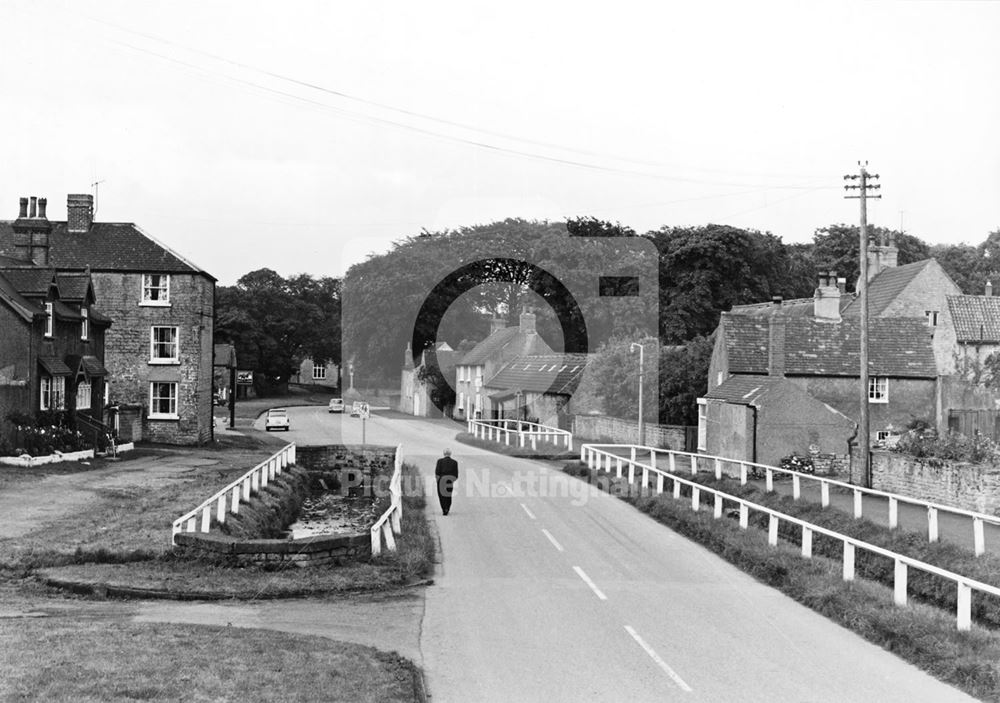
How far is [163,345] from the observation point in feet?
159

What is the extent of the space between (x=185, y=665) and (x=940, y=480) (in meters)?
22.8

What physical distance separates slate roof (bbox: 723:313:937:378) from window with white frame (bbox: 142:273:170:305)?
2542 cm

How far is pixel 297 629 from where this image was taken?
44.0 ft

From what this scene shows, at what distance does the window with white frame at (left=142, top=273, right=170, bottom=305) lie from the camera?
1903 inches

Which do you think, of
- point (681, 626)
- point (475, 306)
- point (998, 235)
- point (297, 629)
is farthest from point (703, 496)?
point (998, 235)

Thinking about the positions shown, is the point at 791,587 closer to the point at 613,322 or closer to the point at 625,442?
the point at 625,442

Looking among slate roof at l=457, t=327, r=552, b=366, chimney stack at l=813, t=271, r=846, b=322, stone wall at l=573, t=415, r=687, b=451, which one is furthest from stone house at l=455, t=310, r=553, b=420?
chimney stack at l=813, t=271, r=846, b=322

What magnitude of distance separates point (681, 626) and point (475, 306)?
74.3m

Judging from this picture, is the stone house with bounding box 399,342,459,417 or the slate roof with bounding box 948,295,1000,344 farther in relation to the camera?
the stone house with bounding box 399,342,459,417

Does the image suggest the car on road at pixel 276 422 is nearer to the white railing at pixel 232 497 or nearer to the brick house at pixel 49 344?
the brick house at pixel 49 344

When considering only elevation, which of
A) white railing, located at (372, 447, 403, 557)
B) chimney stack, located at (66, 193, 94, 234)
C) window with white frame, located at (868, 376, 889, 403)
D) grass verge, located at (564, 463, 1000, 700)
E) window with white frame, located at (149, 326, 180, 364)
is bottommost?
grass verge, located at (564, 463, 1000, 700)

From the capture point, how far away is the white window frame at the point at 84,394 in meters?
40.2

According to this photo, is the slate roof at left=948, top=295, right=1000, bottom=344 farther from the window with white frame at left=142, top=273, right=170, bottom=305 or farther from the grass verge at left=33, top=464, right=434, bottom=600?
the grass verge at left=33, top=464, right=434, bottom=600

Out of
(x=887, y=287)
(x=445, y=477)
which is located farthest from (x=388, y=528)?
(x=887, y=287)
